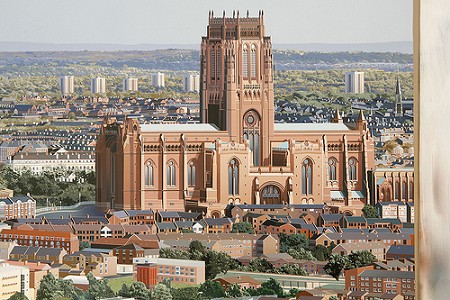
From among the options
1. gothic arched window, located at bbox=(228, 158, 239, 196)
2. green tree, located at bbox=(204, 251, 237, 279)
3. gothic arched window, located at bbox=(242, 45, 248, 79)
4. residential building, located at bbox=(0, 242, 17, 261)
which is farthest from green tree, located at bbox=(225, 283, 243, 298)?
gothic arched window, located at bbox=(242, 45, 248, 79)

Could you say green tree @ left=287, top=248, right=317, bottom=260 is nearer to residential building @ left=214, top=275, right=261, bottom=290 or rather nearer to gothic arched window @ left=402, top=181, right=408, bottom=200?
residential building @ left=214, top=275, right=261, bottom=290

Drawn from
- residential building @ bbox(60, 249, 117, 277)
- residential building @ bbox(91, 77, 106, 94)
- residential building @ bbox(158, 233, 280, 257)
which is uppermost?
residential building @ bbox(91, 77, 106, 94)

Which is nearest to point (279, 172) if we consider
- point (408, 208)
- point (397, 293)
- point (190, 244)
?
point (408, 208)

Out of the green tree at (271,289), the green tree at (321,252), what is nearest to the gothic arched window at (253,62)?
the green tree at (321,252)

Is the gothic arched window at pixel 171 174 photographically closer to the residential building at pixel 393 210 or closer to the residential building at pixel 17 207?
the residential building at pixel 393 210

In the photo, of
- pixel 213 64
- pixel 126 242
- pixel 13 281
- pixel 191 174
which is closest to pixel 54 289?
pixel 13 281

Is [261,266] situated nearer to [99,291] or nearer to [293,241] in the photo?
[99,291]

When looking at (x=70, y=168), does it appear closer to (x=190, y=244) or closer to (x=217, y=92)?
(x=217, y=92)
